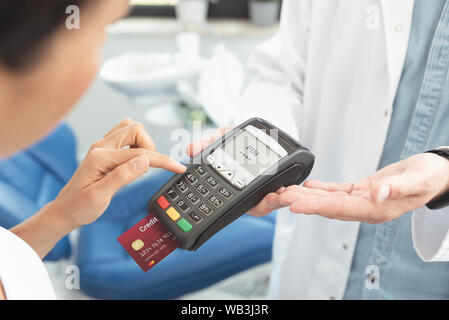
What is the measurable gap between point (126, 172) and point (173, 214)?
9cm

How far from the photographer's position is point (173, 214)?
19.4 inches

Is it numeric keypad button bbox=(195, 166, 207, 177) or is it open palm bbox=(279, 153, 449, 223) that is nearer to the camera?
open palm bbox=(279, 153, 449, 223)

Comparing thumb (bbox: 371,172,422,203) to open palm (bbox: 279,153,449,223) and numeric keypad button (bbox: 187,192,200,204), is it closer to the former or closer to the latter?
open palm (bbox: 279,153,449,223)

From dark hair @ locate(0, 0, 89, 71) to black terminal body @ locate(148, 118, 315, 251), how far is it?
278mm

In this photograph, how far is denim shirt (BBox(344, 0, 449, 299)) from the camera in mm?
550

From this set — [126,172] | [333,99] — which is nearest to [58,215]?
[126,172]

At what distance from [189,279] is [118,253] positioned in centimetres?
19

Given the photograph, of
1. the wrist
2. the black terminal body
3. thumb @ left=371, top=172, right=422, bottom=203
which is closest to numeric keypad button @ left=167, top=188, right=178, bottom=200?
the black terminal body

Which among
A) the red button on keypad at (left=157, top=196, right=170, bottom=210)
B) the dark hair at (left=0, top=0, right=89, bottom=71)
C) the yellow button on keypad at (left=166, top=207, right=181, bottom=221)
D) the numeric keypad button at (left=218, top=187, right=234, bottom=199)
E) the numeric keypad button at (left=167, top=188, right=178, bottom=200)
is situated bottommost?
the yellow button on keypad at (left=166, top=207, right=181, bottom=221)

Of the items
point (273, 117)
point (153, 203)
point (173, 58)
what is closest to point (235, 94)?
point (173, 58)

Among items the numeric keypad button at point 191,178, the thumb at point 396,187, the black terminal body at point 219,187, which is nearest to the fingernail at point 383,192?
the thumb at point 396,187

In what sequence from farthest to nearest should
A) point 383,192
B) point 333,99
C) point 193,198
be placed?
1. point 333,99
2. point 193,198
3. point 383,192

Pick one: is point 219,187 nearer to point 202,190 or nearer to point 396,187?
point 202,190

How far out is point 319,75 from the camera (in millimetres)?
678
